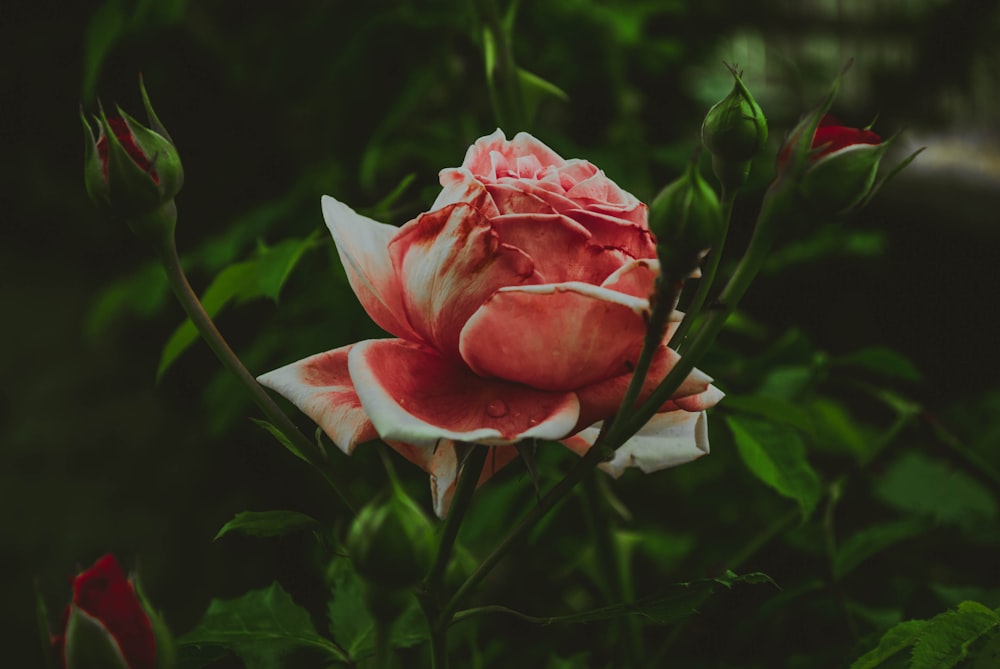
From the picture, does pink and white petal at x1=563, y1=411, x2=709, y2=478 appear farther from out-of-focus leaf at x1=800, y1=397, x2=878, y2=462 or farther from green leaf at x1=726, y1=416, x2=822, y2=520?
out-of-focus leaf at x1=800, y1=397, x2=878, y2=462

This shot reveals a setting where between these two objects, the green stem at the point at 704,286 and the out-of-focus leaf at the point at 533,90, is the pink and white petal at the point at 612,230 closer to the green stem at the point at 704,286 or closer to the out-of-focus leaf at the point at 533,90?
the green stem at the point at 704,286

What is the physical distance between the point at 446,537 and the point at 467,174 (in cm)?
18

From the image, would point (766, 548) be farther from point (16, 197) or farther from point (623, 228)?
point (16, 197)

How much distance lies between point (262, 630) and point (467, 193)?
1.02 ft

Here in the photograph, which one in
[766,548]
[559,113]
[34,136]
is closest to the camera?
[766,548]

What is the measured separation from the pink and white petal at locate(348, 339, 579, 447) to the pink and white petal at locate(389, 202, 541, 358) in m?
0.03

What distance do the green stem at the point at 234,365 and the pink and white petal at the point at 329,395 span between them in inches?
0.4

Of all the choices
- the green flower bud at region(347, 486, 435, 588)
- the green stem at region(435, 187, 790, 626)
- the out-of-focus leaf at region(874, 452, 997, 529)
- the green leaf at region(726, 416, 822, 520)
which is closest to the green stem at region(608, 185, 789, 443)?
the green stem at region(435, 187, 790, 626)

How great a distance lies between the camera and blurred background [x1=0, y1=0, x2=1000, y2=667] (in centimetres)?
107

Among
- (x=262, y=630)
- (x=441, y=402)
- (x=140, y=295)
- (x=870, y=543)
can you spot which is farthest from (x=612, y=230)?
(x=140, y=295)

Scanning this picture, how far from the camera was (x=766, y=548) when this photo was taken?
36.0 inches

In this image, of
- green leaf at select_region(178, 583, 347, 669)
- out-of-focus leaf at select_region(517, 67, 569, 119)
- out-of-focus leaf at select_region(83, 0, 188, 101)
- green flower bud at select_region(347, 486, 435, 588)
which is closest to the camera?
green flower bud at select_region(347, 486, 435, 588)

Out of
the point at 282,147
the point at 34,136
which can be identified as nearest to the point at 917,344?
the point at 282,147

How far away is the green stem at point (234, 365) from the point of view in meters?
0.46
